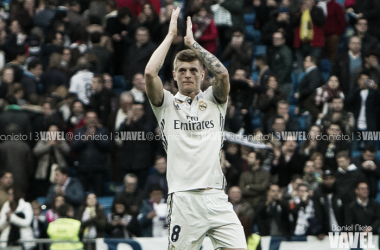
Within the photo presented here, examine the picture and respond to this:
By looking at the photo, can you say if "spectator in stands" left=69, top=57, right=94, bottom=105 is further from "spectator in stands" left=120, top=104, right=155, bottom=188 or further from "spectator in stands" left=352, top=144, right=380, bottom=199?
"spectator in stands" left=352, top=144, right=380, bottom=199

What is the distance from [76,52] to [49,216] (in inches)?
183

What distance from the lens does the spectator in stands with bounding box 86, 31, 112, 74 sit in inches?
584

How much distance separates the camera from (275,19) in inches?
618

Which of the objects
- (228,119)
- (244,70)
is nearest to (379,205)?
(228,119)

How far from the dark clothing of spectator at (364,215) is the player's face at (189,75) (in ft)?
18.6

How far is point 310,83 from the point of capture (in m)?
14.1

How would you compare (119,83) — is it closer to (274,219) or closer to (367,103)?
(367,103)

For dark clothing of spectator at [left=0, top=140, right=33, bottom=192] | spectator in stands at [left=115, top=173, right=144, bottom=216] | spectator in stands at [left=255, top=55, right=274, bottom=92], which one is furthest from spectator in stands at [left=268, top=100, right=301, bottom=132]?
dark clothing of spectator at [left=0, top=140, right=33, bottom=192]

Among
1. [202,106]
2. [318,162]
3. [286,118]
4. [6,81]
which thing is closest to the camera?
[202,106]

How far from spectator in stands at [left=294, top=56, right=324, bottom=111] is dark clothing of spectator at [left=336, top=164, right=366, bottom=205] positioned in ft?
8.55

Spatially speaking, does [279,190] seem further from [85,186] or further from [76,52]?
[76,52]

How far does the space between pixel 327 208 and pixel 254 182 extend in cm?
136

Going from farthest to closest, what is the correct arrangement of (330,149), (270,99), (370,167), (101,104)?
1. (270,99)
2. (101,104)
3. (330,149)
4. (370,167)

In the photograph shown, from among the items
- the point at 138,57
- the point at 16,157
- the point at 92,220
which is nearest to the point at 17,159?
the point at 16,157
